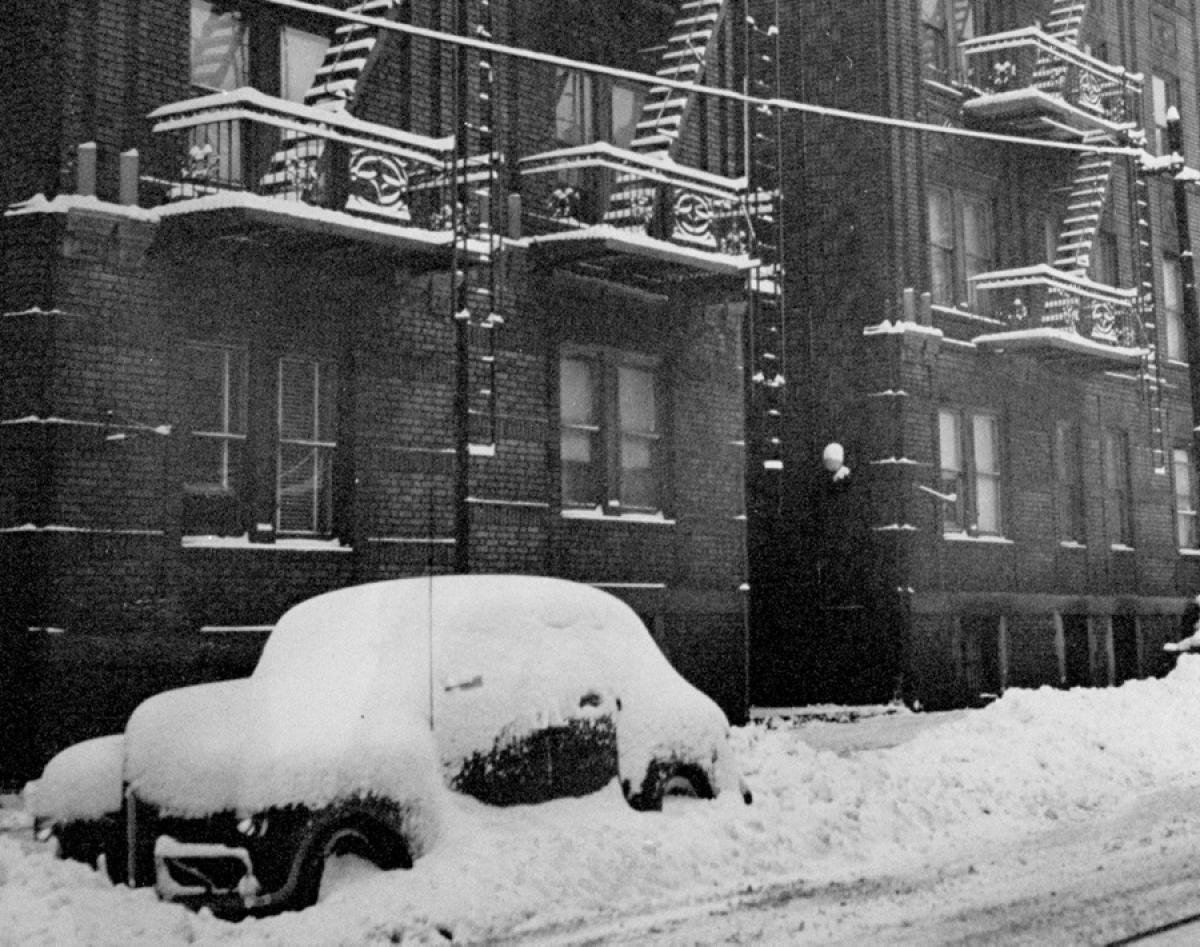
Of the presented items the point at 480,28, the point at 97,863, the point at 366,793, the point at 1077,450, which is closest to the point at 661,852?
the point at 366,793

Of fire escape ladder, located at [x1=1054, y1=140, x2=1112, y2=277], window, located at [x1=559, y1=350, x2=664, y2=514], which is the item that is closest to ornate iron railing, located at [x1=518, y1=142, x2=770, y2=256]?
window, located at [x1=559, y1=350, x2=664, y2=514]

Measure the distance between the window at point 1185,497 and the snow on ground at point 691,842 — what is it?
14168 mm

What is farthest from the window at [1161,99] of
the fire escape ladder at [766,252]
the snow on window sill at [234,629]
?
the snow on window sill at [234,629]

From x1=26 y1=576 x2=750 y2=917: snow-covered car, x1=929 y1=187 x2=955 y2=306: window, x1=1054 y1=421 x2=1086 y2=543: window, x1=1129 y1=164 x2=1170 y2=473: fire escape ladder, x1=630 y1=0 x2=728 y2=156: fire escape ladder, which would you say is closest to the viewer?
x1=26 y1=576 x2=750 y2=917: snow-covered car

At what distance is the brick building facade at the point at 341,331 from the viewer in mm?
14461

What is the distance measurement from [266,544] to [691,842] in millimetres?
6588

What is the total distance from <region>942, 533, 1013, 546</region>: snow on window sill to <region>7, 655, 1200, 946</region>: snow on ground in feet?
24.2

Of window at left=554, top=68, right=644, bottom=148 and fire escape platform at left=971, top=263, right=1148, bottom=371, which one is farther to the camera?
fire escape platform at left=971, top=263, right=1148, bottom=371

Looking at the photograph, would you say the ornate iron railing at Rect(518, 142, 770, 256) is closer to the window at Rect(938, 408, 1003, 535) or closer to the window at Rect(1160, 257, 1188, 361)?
the window at Rect(938, 408, 1003, 535)

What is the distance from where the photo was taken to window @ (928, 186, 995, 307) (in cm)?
2520

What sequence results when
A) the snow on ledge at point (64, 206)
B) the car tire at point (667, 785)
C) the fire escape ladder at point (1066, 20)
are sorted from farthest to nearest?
the fire escape ladder at point (1066, 20)
the snow on ledge at point (64, 206)
the car tire at point (667, 785)

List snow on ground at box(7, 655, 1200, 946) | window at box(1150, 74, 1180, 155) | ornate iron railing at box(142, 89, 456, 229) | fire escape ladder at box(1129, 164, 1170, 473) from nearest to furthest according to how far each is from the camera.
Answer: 1. snow on ground at box(7, 655, 1200, 946)
2. ornate iron railing at box(142, 89, 456, 229)
3. fire escape ladder at box(1129, 164, 1170, 473)
4. window at box(1150, 74, 1180, 155)

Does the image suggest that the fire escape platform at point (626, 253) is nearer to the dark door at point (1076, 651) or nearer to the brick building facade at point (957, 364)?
the brick building facade at point (957, 364)

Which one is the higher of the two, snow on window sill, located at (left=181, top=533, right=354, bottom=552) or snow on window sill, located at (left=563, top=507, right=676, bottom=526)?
snow on window sill, located at (left=563, top=507, right=676, bottom=526)
